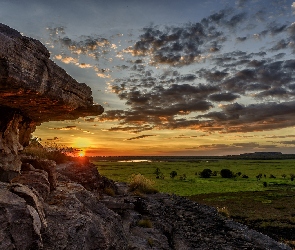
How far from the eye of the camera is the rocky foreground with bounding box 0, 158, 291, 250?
6.57 metres

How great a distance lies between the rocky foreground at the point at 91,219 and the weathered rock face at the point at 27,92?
49.7 inches

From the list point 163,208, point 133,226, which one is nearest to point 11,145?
point 133,226

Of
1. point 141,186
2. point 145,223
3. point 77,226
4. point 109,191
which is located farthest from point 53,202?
point 141,186

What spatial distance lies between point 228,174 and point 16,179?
78354 millimetres

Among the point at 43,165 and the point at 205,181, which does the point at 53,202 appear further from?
the point at 205,181

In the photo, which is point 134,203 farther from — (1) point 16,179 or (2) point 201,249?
(1) point 16,179

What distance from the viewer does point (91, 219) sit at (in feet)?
28.9

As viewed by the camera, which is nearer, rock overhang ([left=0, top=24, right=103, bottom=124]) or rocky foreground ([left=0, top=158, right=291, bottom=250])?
rocky foreground ([left=0, top=158, right=291, bottom=250])

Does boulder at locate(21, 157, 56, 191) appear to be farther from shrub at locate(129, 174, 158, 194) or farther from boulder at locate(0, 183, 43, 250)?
shrub at locate(129, 174, 158, 194)

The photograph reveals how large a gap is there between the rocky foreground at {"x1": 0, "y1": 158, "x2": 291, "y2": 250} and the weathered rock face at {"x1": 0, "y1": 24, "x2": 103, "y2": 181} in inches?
49.7

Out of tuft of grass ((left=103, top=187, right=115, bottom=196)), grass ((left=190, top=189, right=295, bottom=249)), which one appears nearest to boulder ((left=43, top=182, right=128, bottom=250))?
tuft of grass ((left=103, top=187, right=115, bottom=196))

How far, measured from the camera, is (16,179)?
955 centimetres

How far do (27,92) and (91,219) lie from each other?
423cm

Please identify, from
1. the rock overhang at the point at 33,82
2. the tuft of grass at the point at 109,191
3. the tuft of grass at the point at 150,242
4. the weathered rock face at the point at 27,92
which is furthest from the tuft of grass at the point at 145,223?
the rock overhang at the point at 33,82
